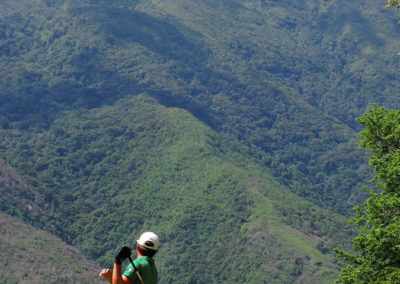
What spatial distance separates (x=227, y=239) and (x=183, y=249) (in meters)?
14.3

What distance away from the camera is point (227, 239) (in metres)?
187

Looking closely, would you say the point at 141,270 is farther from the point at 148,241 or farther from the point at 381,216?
the point at 381,216

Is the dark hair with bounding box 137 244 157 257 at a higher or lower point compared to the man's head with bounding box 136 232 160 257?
lower

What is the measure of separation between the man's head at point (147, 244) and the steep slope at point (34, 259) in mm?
123733

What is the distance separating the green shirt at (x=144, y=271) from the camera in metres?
12.5

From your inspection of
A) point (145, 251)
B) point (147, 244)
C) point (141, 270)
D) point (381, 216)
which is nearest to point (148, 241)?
point (147, 244)

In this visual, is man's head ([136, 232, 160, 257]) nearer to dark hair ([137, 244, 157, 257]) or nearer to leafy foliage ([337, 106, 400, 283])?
dark hair ([137, 244, 157, 257])

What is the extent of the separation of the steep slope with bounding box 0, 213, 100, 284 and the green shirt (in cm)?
12377

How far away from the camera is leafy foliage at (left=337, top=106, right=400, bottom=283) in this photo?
87.9 ft

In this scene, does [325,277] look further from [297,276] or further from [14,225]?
[14,225]

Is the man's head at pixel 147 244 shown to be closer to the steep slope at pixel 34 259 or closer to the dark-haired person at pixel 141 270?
the dark-haired person at pixel 141 270

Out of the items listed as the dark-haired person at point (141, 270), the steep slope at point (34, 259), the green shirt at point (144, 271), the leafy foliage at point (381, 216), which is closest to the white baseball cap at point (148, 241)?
the dark-haired person at point (141, 270)

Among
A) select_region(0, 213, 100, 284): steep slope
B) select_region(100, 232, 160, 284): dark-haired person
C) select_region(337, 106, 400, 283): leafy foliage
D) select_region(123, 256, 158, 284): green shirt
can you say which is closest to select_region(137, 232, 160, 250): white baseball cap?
select_region(100, 232, 160, 284): dark-haired person

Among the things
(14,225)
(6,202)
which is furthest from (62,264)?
(6,202)
